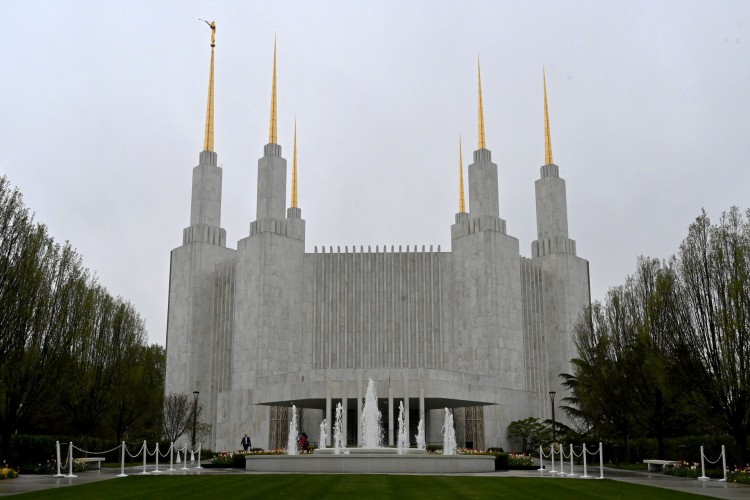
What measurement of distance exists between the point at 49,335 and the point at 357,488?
14.1 meters

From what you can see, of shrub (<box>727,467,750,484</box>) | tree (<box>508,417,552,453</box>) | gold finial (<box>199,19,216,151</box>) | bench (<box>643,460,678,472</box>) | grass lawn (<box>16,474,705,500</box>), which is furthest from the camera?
gold finial (<box>199,19,216,151</box>)

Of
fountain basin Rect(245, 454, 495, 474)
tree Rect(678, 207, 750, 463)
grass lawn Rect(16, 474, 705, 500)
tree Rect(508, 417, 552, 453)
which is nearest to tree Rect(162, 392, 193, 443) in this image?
tree Rect(508, 417, 552, 453)

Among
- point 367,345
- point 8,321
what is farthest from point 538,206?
point 8,321

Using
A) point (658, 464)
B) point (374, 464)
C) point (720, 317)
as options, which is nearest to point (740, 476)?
point (720, 317)

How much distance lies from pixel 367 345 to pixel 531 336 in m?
12.2

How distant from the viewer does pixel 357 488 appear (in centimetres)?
1733

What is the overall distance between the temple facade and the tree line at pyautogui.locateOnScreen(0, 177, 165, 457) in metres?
14.4

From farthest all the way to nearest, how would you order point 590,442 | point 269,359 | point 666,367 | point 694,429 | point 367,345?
1. point 367,345
2. point 269,359
3. point 590,442
4. point 694,429
5. point 666,367

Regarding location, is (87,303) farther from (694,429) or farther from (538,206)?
(538,206)

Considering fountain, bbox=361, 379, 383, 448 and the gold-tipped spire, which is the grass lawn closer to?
fountain, bbox=361, 379, 383, 448

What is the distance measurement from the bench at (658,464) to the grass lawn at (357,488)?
753 centimetres

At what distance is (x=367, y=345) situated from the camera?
183 feet

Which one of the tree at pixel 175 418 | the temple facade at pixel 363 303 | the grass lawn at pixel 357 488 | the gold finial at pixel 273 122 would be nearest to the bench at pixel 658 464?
the grass lawn at pixel 357 488

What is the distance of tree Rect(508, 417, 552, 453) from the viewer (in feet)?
148
